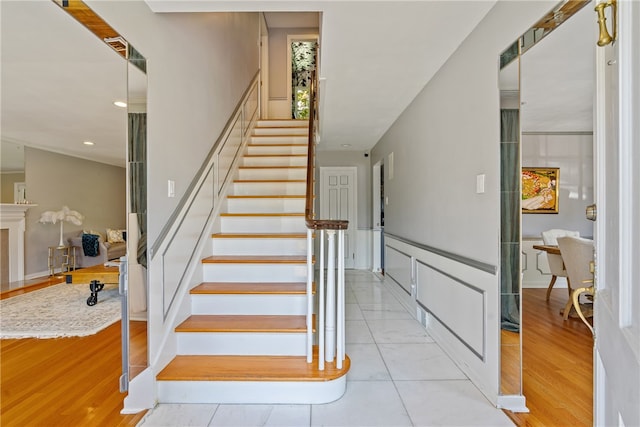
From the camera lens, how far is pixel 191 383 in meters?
1.78

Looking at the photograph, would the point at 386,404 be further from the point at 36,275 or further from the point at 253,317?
the point at 36,275

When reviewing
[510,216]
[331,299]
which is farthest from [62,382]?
[510,216]

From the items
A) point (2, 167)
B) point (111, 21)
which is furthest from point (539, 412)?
point (2, 167)

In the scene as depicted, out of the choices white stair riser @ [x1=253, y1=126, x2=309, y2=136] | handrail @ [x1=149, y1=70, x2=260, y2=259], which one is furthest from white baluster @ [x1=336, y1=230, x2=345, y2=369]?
white stair riser @ [x1=253, y1=126, x2=309, y2=136]

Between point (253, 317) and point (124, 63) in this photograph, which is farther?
point (253, 317)

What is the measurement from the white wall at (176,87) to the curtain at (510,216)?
2.04 meters

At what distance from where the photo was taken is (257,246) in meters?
Answer: 2.84

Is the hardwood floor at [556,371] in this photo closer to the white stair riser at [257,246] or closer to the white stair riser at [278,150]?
the white stair riser at [257,246]

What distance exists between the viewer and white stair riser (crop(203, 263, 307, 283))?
2520 millimetres

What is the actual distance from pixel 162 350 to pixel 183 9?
206cm

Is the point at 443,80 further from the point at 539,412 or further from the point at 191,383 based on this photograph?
the point at 191,383

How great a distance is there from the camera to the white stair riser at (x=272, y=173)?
3.77 meters

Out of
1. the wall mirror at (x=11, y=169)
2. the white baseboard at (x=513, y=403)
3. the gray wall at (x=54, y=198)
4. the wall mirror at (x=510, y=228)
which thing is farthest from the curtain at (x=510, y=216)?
the wall mirror at (x=11, y=169)

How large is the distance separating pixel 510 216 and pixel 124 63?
229 cm
